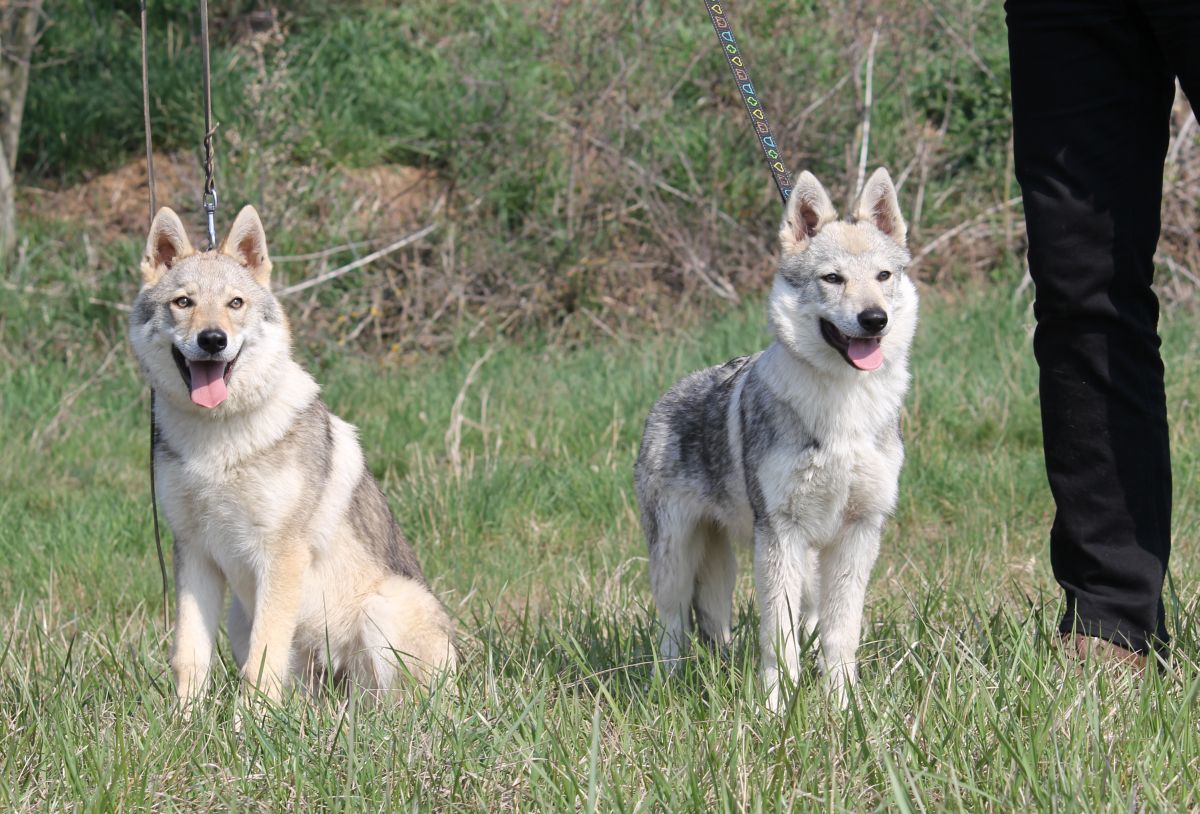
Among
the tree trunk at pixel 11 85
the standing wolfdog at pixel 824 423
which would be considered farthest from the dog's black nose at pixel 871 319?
the tree trunk at pixel 11 85

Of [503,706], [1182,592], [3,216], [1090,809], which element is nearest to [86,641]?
[503,706]

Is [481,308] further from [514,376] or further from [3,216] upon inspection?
[3,216]

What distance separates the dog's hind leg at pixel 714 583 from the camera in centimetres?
420

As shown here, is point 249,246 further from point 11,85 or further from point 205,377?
point 11,85

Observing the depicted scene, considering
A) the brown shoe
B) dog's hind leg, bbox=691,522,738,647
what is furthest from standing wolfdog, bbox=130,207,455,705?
the brown shoe

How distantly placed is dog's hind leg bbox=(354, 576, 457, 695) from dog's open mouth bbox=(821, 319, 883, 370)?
147 cm

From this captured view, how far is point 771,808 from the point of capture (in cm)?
254

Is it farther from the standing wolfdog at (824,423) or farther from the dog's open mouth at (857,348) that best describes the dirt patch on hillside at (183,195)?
the dog's open mouth at (857,348)

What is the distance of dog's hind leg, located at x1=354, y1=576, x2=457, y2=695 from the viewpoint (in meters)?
3.98

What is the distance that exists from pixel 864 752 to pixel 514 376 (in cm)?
544

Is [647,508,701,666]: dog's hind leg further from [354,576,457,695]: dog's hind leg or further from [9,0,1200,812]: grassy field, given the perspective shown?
[354,576,457,695]: dog's hind leg

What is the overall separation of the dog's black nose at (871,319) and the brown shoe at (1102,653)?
931 mm

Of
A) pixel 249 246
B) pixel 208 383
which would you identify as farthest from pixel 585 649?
pixel 249 246

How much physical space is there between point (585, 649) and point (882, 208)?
5.34ft
